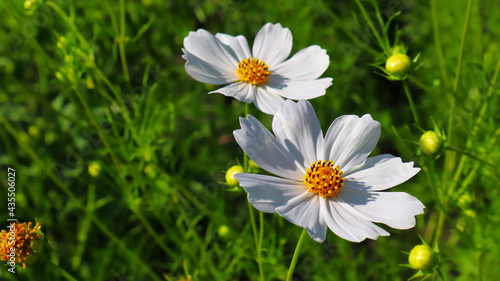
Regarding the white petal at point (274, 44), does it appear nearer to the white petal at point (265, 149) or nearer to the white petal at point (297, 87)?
the white petal at point (297, 87)

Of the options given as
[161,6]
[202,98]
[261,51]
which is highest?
[161,6]

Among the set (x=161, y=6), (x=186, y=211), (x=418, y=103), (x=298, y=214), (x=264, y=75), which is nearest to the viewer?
(x=298, y=214)

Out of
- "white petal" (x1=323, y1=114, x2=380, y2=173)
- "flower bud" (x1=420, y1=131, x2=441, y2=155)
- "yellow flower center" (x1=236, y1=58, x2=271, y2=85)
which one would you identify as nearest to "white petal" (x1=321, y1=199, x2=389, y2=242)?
"white petal" (x1=323, y1=114, x2=380, y2=173)

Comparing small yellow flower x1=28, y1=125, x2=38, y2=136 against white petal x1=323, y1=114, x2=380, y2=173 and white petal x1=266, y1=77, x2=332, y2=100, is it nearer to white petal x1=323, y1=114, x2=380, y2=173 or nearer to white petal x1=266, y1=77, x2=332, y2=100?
white petal x1=266, y1=77, x2=332, y2=100

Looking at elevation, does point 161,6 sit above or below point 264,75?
above

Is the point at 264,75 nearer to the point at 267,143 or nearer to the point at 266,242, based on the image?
the point at 267,143

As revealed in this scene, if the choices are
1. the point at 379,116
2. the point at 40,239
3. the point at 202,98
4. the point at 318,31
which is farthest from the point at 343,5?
the point at 40,239

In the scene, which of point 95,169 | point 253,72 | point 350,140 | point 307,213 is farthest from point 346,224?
point 95,169
